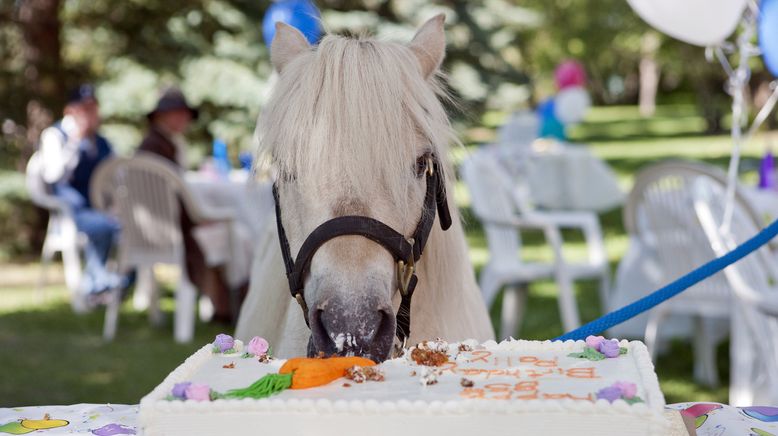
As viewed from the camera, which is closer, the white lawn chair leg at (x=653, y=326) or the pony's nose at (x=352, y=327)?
the pony's nose at (x=352, y=327)

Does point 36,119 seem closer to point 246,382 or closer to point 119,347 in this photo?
point 119,347

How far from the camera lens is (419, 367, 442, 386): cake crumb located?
1501 millimetres

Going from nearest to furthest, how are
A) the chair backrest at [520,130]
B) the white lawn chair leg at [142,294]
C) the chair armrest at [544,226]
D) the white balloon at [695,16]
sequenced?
the white balloon at [695,16] < the chair armrest at [544,226] < the white lawn chair leg at [142,294] < the chair backrest at [520,130]

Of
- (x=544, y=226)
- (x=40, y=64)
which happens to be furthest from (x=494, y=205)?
(x=40, y=64)

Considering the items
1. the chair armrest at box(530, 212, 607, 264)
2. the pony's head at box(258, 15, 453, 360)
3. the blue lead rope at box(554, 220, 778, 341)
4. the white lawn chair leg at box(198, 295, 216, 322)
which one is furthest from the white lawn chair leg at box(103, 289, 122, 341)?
the blue lead rope at box(554, 220, 778, 341)

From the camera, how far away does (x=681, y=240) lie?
542 centimetres

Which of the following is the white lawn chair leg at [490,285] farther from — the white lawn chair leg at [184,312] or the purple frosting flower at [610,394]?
the purple frosting flower at [610,394]

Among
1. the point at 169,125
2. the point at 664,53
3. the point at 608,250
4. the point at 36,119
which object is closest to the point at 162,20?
the point at 36,119

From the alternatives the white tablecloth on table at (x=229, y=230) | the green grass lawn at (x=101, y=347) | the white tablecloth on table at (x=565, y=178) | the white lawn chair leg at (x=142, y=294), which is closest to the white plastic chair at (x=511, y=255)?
the green grass lawn at (x=101, y=347)

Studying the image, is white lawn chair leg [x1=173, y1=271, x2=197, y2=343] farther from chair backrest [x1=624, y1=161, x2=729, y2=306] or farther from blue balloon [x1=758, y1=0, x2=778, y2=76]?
blue balloon [x1=758, y1=0, x2=778, y2=76]

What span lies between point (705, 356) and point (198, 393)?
5.36 meters

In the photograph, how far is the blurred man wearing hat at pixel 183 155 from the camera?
812 cm

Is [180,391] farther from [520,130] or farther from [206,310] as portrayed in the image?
[520,130]

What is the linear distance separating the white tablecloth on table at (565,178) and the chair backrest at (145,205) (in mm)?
7615
